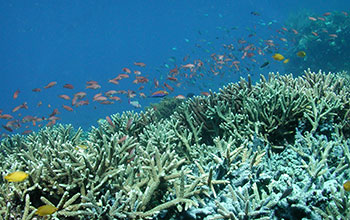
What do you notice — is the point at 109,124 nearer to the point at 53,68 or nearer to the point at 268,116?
the point at 268,116

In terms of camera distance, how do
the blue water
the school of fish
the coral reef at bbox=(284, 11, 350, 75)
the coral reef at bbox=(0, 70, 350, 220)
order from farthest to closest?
1. the blue water
2. the coral reef at bbox=(284, 11, 350, 75)
3. the school of fish
4. the coral reef at bbox=(0, 70, 350, 220)

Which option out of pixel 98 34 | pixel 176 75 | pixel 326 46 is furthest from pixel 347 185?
pixel 98 34

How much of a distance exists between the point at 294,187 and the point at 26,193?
2657mm

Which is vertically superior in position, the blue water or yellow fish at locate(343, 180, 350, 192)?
the blue water

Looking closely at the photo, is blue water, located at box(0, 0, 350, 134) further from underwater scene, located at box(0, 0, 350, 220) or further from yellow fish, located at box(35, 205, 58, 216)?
yellow fish, located at box(35, 205, 58, 216)

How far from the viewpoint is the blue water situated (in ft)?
264

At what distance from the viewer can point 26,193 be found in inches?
87.5

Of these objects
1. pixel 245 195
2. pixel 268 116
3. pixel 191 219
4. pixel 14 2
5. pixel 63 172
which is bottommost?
pixel 191 219

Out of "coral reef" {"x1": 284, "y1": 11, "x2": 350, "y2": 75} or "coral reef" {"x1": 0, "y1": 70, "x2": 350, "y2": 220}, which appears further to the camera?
"coral reef" {"x1": 284, "y1": 11, "x2": 350, "y2": 75}

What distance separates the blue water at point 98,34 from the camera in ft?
264

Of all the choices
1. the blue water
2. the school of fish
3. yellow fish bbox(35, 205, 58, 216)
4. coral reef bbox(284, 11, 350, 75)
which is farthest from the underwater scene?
the blue water

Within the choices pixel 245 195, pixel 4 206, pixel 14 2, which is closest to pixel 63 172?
pixel 4 206

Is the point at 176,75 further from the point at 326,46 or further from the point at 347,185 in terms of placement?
the point at 347,185

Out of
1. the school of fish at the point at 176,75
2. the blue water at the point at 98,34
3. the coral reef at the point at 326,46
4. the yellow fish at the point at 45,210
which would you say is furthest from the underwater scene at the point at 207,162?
the blue water at the point at 98,34
